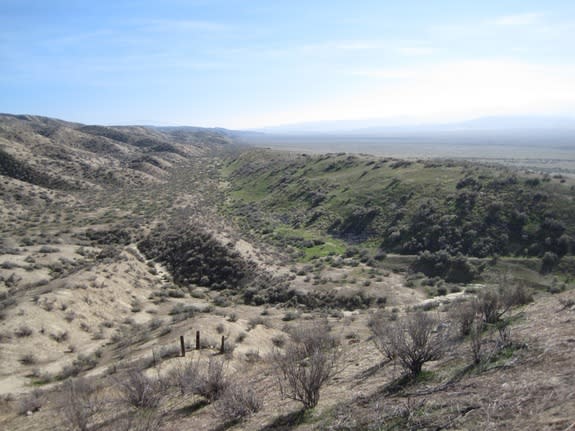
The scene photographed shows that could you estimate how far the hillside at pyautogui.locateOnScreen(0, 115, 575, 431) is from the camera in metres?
8.02

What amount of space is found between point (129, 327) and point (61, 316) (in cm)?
321

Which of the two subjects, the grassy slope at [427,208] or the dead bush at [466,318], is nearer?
the dead bush at [466,318]

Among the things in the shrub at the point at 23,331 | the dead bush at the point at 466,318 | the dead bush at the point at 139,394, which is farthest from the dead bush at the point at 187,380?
the shrub at the point at 23,331

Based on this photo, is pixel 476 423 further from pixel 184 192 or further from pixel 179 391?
pixel 184 192

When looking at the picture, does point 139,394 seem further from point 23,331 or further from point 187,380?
point 23,331

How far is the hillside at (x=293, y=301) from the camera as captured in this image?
8016 millimetres

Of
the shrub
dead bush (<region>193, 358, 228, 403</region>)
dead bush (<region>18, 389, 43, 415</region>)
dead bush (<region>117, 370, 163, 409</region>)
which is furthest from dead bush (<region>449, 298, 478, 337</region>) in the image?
the shrub

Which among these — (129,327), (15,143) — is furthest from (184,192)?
(129,327)

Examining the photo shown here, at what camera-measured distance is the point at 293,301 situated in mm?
23609

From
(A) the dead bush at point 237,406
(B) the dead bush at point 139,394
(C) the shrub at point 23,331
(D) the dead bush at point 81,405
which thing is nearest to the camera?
(D) the dead bush at point 81,405

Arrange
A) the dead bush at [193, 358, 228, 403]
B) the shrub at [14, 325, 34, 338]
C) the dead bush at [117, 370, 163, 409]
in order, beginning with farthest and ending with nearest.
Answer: the shrub at [14, 325, 34, 338] < the dead bush at [193, 358, 228, 403] < the dead bush at [117, 370, 163, 409]

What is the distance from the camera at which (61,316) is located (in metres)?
18.5

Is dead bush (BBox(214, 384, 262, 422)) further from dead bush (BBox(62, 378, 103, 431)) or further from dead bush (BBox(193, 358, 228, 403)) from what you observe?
dead bush (BBox(62, 378, 103, 431))

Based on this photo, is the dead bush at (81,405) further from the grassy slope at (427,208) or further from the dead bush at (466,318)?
the grassy slope at (427,208)
